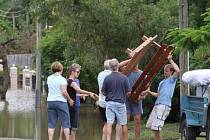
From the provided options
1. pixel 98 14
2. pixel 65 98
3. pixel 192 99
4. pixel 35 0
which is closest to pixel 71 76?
pixel 65 98

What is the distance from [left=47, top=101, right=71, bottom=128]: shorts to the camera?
43.1ft

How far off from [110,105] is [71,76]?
1266 millimetres

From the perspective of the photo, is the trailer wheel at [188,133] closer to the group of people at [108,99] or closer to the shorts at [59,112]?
the group of people at [108,99]

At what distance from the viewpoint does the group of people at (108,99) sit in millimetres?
12703

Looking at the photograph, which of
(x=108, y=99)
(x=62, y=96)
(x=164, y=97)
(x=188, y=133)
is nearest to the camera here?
(x=188, y=133)

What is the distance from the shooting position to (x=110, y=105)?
12773mm

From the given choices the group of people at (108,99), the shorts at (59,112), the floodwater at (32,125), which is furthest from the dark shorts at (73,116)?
the floodwater at (32,125)

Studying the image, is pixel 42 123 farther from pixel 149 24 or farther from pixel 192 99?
pixel 192 99

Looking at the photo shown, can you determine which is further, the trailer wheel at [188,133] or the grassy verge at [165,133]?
the grassy verge at [165,133]

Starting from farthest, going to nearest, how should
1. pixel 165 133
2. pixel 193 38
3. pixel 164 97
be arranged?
pixel 165 133 < pixel 164 97 < pixel 193 38

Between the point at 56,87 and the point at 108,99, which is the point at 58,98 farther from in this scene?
the point at 108,99

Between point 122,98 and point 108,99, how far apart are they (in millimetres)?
284

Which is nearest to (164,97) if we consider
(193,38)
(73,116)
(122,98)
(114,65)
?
(122,98)

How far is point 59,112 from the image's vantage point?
13.2 metres
